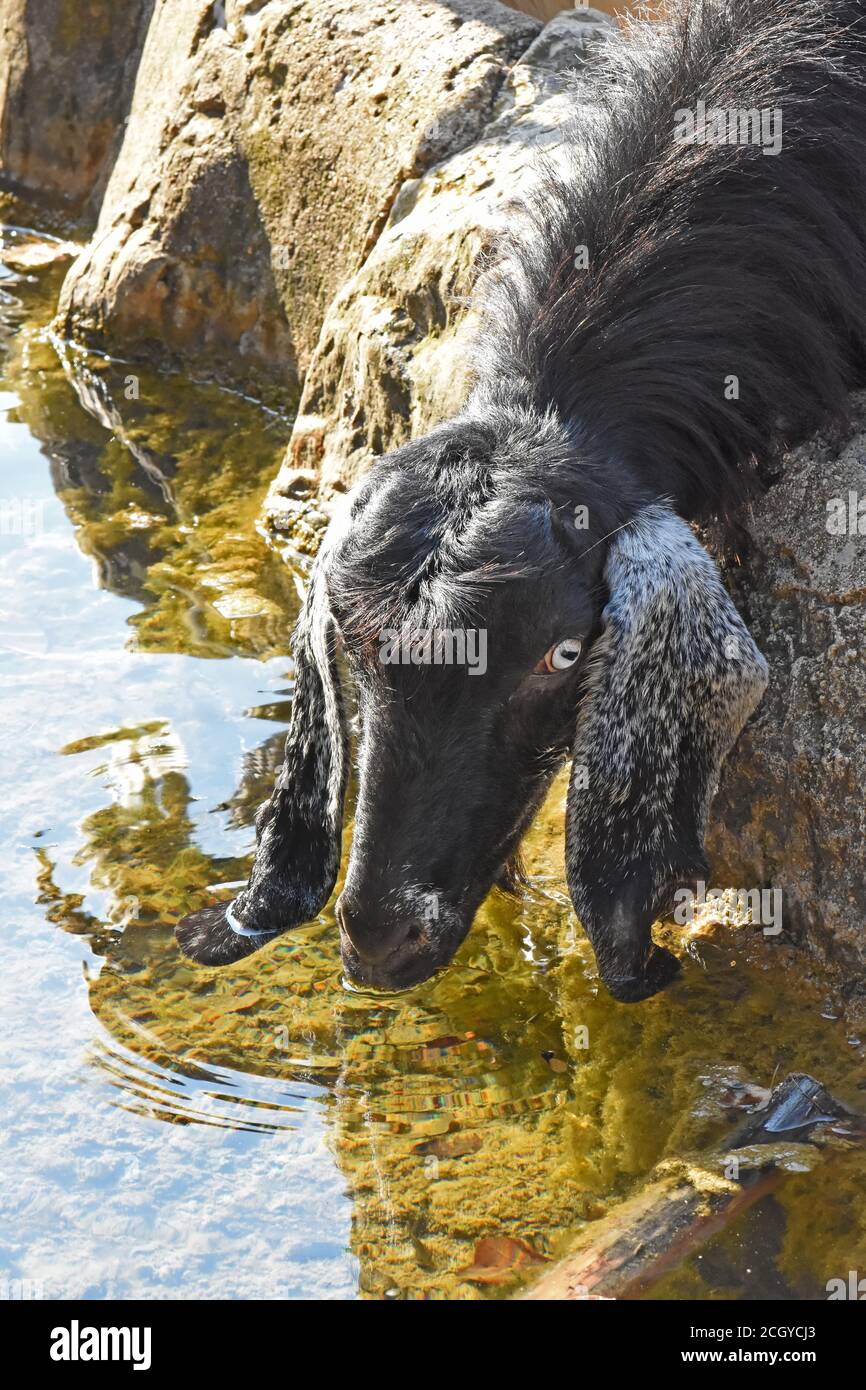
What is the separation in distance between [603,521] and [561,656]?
0.36 m

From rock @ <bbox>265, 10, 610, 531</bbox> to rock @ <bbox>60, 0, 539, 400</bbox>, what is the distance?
0.19 m

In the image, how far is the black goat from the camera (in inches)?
140

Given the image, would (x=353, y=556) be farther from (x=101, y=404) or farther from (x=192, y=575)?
(x=101, y=404)

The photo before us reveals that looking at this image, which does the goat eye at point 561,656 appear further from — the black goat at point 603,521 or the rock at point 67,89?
the rock at point 67,89

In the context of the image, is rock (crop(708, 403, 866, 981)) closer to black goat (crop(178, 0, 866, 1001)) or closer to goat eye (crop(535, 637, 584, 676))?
black goat (crop(178, 0, 866, 1001))

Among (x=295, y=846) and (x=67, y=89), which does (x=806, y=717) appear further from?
(x=67, y=89)

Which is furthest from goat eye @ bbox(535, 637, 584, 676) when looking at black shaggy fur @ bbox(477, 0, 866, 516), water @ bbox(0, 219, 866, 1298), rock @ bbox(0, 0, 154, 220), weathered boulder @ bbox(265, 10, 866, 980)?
rock @ bbox(0, 0, 154, 220)

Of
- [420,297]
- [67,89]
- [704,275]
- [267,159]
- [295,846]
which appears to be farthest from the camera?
[67,89]

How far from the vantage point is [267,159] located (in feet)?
24.4

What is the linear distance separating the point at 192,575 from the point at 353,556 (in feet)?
9.81

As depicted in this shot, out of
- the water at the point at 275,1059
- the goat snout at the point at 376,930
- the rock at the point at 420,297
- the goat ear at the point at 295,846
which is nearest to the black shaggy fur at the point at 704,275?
the rock at the point at 420,297

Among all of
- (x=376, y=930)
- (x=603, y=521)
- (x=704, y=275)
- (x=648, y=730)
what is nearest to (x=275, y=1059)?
(x=376, y=930)

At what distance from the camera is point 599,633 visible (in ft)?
12.2

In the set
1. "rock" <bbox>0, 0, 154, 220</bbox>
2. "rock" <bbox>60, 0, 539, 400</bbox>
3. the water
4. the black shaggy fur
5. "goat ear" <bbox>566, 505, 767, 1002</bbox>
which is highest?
"rock" <bbox>0, 0, 154, 220</bbox>
